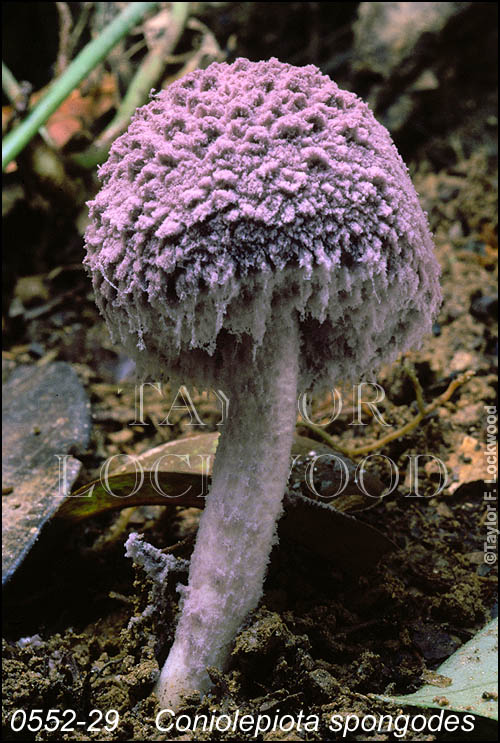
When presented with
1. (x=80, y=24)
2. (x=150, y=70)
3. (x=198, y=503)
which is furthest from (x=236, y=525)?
(x=80, y=24)

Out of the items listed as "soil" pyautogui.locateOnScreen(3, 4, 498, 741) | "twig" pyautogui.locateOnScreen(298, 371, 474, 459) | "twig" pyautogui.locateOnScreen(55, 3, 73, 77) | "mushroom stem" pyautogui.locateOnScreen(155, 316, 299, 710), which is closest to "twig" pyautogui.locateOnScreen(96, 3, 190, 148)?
"twig" pyautogui.locateOnScreen(55, 3, 73, 77)

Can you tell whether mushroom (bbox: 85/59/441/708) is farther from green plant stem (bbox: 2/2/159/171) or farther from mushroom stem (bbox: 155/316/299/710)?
Result: green plant stem (bbox: 2/2/159/171)

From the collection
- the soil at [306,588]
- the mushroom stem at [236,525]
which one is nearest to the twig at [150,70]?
the soil at [306,588]

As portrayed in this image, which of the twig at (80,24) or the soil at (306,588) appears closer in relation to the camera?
the soil at (306,588)

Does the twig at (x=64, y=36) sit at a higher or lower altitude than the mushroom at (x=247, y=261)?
higher

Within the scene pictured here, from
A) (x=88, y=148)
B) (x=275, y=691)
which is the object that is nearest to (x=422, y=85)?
(x=88, y=148)

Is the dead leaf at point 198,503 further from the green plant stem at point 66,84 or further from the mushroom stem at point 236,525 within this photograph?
the green plant stem at point 66,84
